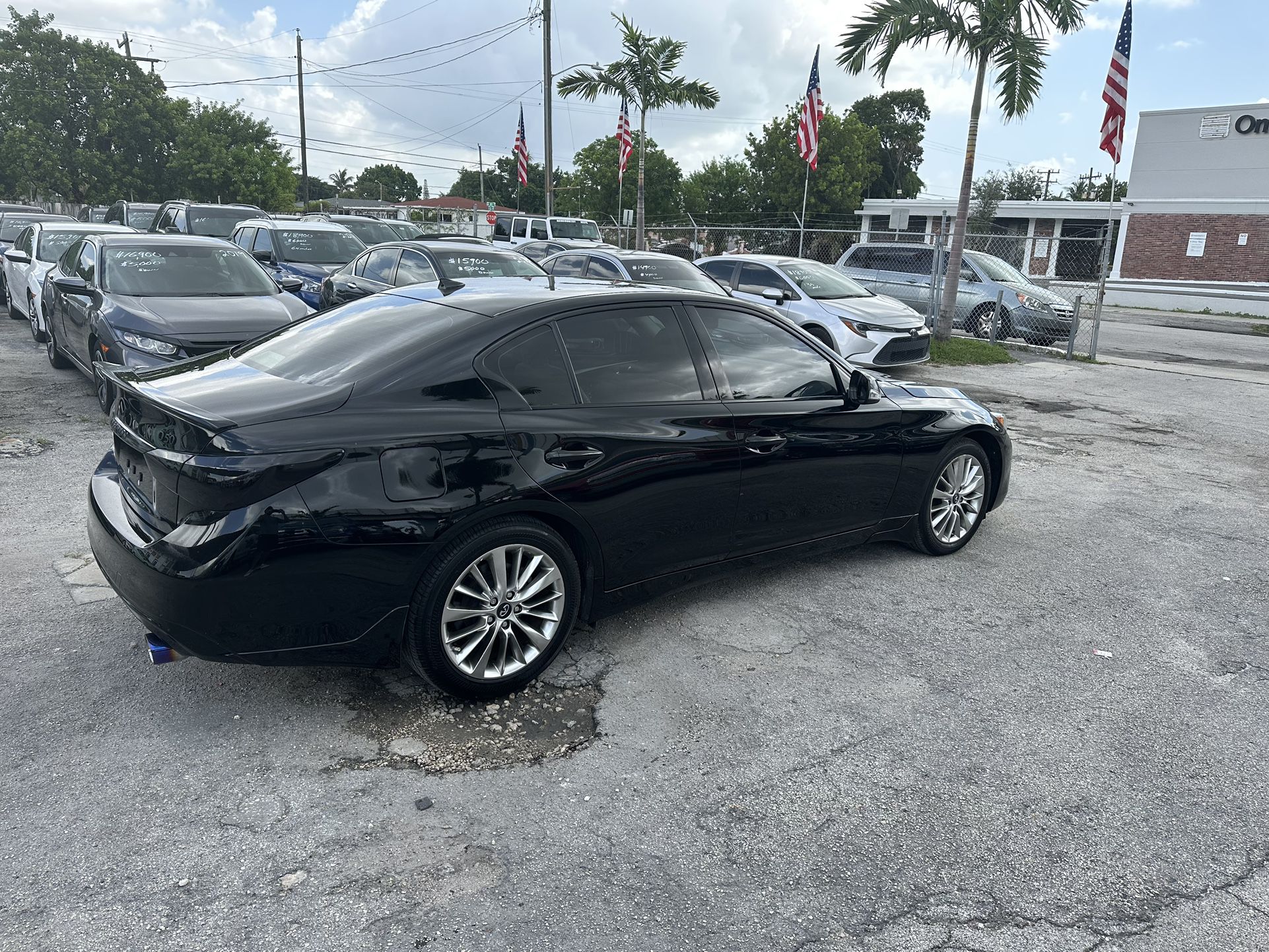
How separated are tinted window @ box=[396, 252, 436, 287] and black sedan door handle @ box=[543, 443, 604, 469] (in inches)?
307

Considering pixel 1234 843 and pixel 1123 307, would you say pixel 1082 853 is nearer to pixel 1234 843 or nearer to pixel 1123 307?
pixel 1234 843

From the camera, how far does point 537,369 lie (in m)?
3.76

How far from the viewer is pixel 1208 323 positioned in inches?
972

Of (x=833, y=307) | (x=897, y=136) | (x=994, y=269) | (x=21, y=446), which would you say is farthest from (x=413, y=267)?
(x=897, y=136)

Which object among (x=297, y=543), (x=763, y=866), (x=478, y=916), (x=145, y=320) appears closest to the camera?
(x=478, y=916)

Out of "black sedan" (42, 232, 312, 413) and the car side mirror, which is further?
"black sedan" (42, 232, 312, 413)

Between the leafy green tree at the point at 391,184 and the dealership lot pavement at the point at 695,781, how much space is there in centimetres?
13676

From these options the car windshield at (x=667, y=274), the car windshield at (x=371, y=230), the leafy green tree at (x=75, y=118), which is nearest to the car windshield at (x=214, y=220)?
the car windshield at (x=371, y=230)

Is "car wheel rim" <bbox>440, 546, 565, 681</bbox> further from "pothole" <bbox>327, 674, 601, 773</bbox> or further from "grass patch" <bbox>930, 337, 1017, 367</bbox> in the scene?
"grass patch" <bbox>930, 337, 1017, 367</bbox>

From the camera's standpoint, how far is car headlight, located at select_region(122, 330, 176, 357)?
7.51 m

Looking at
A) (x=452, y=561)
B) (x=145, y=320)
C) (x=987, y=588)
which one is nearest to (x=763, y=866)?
(x=452, y=561)

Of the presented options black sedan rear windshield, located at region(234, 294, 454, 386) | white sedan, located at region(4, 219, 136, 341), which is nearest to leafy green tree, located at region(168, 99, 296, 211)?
white sedan, located at region(4, 219, 136, 341)

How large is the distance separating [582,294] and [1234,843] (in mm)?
3123

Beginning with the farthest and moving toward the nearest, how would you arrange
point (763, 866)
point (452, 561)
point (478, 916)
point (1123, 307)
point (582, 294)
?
1. point (1123, 307)
2. point (582, 294)
3. point (452, 561)
4. point (763, 866)
5. point (478, 916)
